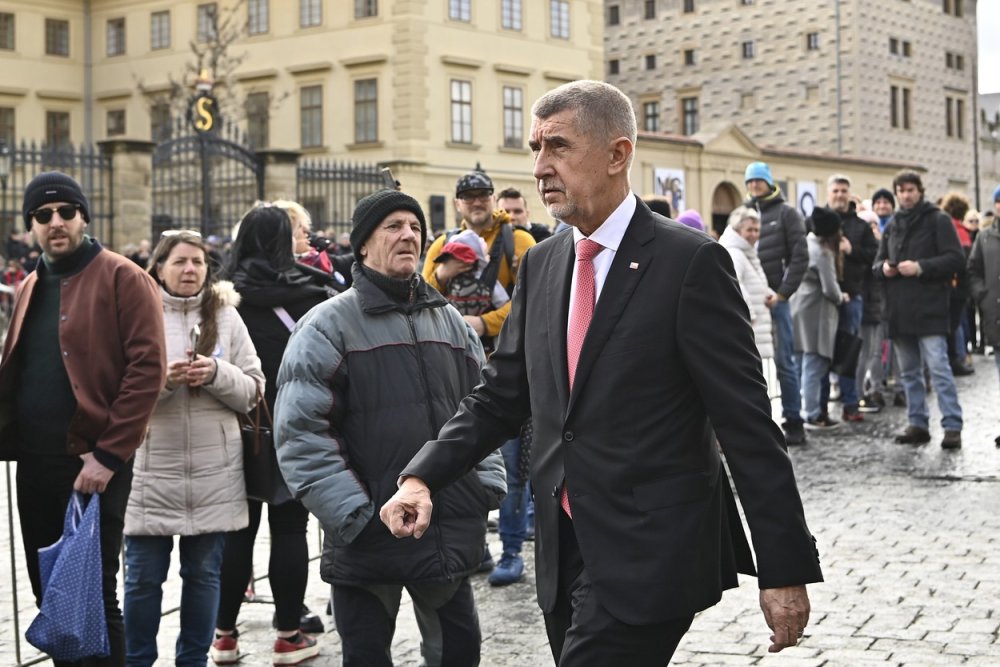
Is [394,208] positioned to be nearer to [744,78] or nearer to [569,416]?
[569,416]

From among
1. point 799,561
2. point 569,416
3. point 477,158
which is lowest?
point 799,561

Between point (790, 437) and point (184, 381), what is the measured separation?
7.72m

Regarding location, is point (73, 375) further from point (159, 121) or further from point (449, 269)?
point (159, 121)

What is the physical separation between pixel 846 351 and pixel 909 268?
1573 mm

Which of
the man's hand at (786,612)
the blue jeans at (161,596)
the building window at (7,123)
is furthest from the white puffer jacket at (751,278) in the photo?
the building window at (7,123)

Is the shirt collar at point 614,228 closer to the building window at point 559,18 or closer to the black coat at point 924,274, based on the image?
the black coat at point 924,274

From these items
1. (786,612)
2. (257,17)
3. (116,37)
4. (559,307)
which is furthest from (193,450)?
(116,37)

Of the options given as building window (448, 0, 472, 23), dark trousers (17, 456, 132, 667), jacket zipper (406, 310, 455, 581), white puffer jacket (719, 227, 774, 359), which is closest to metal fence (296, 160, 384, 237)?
building window (448, 0, 472, 23)

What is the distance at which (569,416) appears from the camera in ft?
12.4

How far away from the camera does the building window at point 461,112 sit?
4625cm

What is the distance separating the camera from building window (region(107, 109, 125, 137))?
53375 mm

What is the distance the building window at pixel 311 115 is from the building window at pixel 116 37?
923cm

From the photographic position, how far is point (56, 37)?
53875 millimetres

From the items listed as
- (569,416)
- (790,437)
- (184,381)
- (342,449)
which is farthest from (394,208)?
(790,437)
